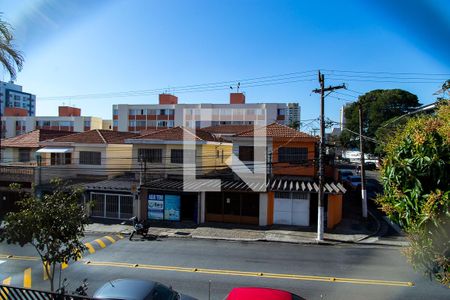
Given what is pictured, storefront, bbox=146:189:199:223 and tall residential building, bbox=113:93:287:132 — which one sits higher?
tall residential building, bbox=113:93:287:132

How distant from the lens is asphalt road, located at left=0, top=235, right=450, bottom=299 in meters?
11.0

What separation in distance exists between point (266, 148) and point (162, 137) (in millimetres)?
8145

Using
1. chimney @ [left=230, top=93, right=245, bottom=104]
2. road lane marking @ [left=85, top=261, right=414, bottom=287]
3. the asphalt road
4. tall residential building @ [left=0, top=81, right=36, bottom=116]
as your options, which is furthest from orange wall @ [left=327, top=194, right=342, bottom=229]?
tall residential building @ [left=0, top=81, right=36, bottom=116]

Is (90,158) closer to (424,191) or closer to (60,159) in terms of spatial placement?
(60,159)

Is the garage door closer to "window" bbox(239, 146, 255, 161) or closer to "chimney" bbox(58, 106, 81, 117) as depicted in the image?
"window" bbox(239, 146, 255, 161)

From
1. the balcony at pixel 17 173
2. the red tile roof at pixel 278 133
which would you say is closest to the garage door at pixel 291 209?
the red tile roof at pixel 278 133

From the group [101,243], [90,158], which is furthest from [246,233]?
[90,158]

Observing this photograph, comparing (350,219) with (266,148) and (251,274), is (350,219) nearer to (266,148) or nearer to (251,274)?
(266,148)

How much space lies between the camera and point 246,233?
19422 mm

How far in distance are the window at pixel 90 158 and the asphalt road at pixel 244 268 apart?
1088 cm

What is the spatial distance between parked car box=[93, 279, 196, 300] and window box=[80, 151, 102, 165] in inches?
791

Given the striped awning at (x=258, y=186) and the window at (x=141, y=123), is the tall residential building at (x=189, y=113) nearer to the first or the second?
the window at (x=141, y=123)

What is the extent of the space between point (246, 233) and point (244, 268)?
20.2ft

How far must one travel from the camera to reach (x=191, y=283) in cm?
1158
